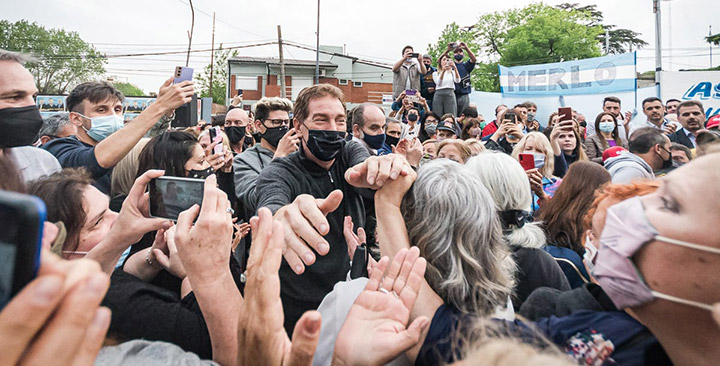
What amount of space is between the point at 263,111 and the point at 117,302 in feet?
9.93

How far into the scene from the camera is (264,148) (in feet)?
13.6

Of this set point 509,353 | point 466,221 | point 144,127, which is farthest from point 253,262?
point 144,127

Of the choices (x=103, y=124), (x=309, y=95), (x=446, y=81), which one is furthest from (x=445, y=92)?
(x=103, y=124)

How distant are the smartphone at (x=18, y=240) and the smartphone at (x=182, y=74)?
2599mm

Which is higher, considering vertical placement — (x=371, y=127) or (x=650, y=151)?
(x=371, y=127)

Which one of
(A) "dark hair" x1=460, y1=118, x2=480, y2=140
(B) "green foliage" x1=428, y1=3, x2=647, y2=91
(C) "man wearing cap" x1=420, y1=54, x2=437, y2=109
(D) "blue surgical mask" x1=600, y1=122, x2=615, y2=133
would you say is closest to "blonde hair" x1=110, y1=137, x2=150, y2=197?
(A) "dark hair" x1=460, y1=118, x2=480, y2=140

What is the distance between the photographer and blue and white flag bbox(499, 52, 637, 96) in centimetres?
967

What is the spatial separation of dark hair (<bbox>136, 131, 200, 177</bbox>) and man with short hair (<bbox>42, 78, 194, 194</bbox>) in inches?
7.7

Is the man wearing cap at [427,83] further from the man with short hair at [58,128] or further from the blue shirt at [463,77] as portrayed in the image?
the man with short hair at [58,128]

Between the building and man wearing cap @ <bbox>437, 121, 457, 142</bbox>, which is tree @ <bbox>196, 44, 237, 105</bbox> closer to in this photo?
the building

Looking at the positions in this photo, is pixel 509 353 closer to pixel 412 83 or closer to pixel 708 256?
pixel 708 256

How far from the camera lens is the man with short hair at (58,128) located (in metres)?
4.57

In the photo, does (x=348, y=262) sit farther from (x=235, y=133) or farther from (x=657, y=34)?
(x=657, y=34)

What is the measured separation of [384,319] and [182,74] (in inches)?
94.3
